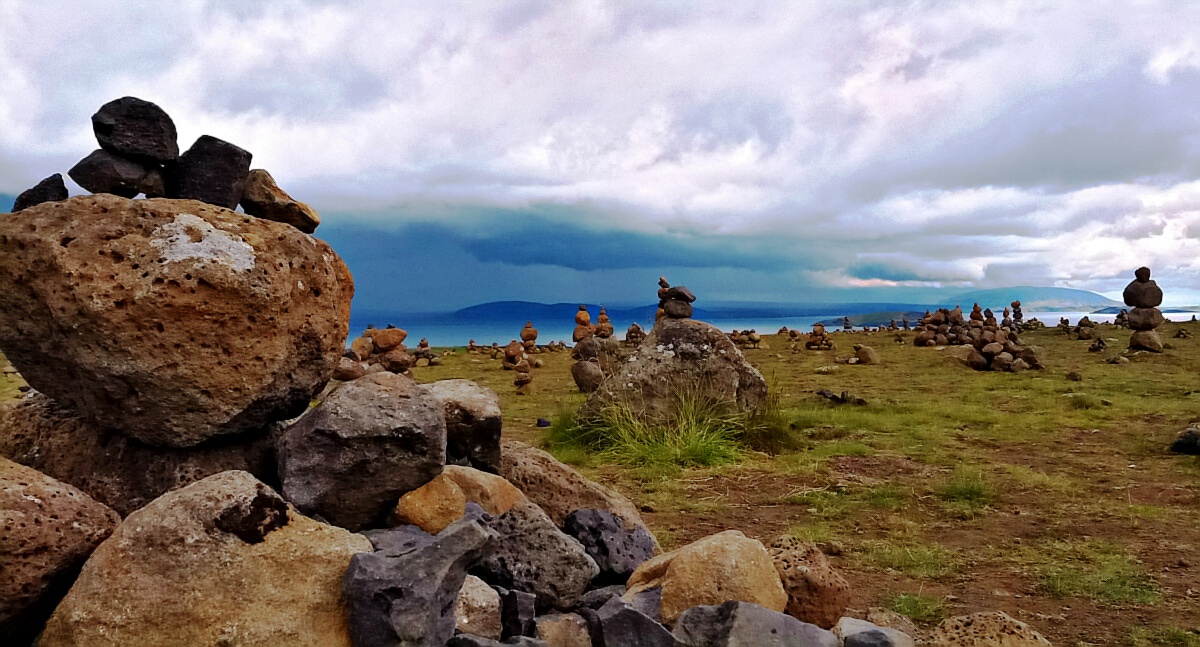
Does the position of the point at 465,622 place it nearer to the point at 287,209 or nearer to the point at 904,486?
the point at 287,209

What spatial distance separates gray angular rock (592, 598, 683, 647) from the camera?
358 centimetres

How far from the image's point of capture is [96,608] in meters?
3.23

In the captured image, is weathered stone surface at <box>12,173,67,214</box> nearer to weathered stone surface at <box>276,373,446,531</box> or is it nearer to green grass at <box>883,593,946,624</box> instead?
weathered stone surface at <box>276,373,446,531</box>

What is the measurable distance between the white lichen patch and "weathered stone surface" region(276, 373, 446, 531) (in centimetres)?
85

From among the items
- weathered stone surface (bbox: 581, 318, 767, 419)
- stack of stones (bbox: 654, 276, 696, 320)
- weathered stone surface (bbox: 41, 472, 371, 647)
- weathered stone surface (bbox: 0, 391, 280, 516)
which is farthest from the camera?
stack of stones (bbox: 654, 276, 696, 320)

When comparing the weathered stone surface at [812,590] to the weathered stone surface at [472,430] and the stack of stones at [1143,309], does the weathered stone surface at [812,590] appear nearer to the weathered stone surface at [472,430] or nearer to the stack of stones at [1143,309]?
the weathered stone surface at [472,430]

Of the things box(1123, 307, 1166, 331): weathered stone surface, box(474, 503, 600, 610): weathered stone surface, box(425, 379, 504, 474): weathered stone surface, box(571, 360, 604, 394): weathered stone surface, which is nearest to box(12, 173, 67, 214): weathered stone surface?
box(425, 379, 504, 474): weathered stone surface

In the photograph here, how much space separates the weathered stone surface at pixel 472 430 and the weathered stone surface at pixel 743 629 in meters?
2.05

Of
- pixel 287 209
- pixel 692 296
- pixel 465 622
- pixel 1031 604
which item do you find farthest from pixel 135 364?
pixel 692 296

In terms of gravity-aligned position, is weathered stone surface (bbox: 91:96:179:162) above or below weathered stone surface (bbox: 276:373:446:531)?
above

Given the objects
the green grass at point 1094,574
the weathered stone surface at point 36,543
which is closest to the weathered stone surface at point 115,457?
the weathered stone surface at point 36,543

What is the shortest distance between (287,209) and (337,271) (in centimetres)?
62

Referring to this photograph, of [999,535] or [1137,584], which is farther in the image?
[999,535]

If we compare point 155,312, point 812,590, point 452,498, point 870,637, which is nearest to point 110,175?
point 155,312
